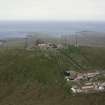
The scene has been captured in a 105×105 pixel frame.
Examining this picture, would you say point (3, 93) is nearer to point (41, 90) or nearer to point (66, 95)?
point (41, 90)

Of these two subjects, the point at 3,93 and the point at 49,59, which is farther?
the point at 49,59

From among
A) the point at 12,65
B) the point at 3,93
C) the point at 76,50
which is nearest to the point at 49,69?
the point at 12,65

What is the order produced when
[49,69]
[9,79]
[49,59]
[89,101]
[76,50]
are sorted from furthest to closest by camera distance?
[76,50] → [49,59] → [49,69] → [9,79] → [89,101]

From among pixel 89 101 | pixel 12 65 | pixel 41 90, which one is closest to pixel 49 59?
pixel 12 65

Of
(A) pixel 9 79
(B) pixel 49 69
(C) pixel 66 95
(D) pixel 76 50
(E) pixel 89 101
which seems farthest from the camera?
(D) pixel 76 50

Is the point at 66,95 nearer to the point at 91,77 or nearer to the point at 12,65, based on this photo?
the point at 91,77

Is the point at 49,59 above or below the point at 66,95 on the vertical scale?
Answer: above
